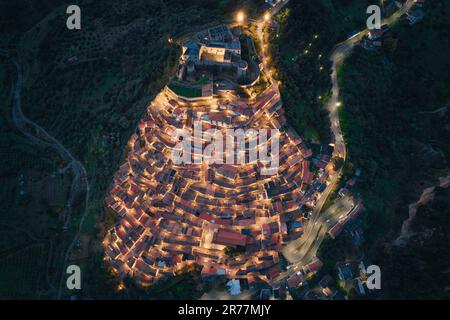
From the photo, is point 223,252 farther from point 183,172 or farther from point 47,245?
point 47,245

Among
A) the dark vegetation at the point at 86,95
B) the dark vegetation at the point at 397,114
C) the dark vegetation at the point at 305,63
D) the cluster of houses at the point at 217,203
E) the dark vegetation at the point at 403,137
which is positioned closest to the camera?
the dark vegetation at the point at 403,137

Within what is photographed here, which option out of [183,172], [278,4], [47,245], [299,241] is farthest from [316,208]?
[47,245]

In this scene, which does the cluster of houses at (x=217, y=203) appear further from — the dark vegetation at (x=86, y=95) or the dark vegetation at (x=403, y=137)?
the dark vegetation at (x=403, y=137)

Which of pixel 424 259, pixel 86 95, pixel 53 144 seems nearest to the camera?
pixel 424 259

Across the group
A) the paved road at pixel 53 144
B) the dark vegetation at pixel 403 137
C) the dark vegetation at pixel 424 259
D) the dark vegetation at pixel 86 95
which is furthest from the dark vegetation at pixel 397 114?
the paved road at pixel 53 144

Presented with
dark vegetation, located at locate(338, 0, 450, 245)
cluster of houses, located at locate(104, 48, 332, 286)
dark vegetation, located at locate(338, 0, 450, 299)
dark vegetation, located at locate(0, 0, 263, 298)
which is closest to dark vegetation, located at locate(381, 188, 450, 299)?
dark vegetation, located at locate(338, 0, 450, 299)

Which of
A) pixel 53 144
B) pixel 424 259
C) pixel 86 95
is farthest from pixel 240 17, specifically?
pixel 424 259

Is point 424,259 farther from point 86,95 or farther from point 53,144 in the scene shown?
point 53,144

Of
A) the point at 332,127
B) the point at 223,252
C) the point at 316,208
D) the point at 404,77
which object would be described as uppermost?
the point at 404,77
